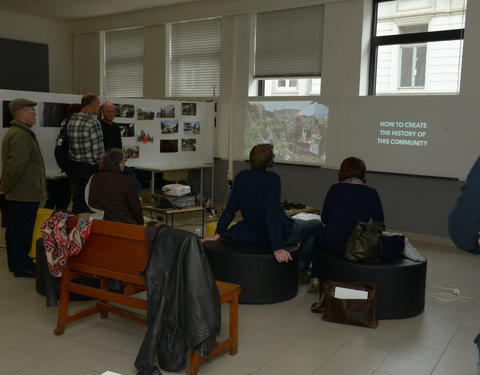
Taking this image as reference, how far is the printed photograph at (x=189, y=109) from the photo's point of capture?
7.63m

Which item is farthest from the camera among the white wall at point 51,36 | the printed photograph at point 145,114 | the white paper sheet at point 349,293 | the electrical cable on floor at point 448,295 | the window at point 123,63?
the window at point 123,63

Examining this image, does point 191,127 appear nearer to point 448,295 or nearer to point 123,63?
point 123,63

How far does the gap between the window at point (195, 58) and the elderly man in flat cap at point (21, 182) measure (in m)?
3.94

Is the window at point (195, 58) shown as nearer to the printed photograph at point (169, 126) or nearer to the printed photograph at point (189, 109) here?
the printed photograph at point (189, 109)

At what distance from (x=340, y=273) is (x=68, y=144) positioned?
2.88 m

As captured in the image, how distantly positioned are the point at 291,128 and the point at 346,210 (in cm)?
356

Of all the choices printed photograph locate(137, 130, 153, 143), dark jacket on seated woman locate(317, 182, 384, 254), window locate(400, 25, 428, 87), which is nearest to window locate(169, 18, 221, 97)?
printed photograph locate(137, 130, 153, 143)

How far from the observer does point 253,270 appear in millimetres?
3926

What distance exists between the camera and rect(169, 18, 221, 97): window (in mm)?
8273

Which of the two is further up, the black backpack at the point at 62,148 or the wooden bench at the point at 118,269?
the black backpack at the point at 62,148

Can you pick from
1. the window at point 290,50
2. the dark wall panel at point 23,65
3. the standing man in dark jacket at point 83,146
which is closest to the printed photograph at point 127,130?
the standing man in dark jacket at point 83,146

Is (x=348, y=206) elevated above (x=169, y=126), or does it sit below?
below

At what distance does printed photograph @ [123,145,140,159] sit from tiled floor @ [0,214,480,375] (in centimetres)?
291

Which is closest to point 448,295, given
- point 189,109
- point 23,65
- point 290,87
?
point 290,87
